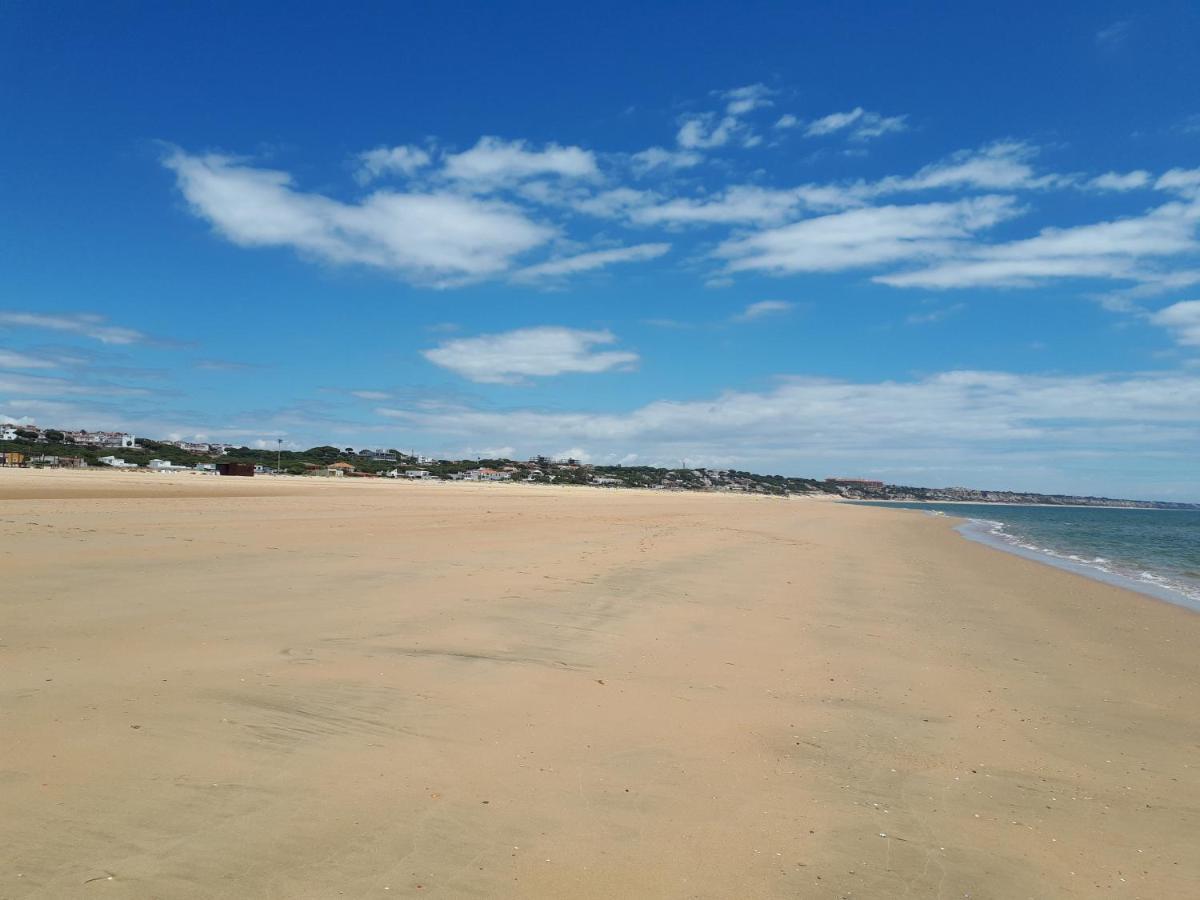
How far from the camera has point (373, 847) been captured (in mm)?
3492

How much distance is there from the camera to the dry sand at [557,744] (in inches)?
137

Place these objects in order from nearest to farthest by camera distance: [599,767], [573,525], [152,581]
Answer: [599,767]
[152,581]
[573,525]

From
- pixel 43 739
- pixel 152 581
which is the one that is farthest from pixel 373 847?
pixel 152 581

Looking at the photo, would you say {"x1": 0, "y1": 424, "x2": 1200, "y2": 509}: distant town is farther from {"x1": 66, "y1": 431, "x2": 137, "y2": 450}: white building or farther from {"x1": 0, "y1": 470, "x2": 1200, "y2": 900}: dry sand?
{"x1": 0, "y1": 470, "x2": 1200, "y2": 900}: dry sand

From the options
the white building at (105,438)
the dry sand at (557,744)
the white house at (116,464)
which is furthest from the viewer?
the white building at (105,438)

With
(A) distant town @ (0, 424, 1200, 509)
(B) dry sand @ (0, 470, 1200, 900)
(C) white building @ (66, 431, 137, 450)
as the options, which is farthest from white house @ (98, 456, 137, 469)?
(B) dry sand @ (0, 470, 1200, 900)

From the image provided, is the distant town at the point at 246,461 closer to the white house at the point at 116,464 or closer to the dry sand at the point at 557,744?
the white house at the point at 116,464

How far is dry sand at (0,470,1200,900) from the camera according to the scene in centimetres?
347

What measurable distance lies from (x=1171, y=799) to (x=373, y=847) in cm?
504

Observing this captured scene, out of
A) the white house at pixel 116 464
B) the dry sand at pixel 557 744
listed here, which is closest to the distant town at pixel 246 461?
the white house at pixel 116 464

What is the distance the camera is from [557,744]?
16.4 ft

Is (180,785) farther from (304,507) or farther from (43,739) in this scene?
(304,507)

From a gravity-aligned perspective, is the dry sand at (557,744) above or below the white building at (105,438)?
below

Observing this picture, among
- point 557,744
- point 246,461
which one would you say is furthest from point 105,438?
point 557,744
